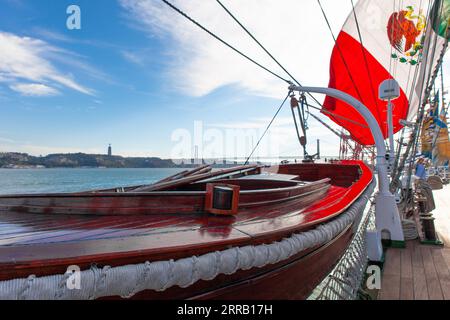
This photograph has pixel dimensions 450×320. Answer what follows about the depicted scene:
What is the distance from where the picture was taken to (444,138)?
17.2 meters

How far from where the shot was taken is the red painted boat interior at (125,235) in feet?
3.46

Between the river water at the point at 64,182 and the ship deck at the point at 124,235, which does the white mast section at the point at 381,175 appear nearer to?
the ship deck at the point at 124,235

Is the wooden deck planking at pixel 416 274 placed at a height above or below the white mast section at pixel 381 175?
below

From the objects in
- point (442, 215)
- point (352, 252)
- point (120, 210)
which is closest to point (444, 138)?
point (442, 215)

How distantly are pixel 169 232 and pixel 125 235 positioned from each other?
229mm

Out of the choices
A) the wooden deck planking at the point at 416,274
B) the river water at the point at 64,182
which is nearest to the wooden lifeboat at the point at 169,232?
the wooden deck planking at the point at 416,274

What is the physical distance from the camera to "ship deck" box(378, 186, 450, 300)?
2910 millimetres

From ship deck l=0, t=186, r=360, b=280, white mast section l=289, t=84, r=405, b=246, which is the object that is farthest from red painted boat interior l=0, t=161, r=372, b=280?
white mast section l=289, t=84, r=405, b=246

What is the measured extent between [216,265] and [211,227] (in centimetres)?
38

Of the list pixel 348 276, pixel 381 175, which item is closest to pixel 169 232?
pixel 348 276

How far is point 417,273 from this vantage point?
3.37 meters

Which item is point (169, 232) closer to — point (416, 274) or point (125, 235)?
point (125, 235)

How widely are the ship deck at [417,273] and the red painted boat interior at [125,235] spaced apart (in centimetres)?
148
